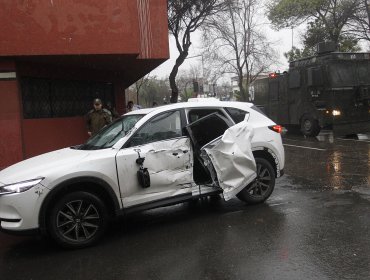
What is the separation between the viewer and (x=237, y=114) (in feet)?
22.5

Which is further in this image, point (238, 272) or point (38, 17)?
point (38, 17)

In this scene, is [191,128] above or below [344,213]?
above

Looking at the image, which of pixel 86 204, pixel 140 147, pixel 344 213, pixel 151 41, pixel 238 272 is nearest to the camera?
pixel 238 272

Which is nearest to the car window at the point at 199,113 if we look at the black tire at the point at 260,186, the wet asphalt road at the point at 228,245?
the black tire at the point at 260,186

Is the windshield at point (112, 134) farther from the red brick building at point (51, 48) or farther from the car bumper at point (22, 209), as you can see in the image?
the red brick building at point (51, 48)

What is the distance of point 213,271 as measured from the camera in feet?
14.4

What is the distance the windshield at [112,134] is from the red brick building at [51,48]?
12.5 feet

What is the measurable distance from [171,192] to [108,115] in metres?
4.53

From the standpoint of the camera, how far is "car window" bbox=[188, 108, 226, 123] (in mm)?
6414

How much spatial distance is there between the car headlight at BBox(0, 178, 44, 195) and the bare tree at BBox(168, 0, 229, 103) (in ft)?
55.9

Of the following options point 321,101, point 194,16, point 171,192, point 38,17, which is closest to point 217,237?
point 171,192

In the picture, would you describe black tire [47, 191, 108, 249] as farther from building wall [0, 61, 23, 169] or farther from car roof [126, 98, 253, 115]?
building wall [0, 61, 23, 169]

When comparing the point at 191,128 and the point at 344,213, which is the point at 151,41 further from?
the point at 344,213

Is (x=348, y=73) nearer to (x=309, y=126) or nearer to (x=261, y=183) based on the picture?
(x=309, y=126)
